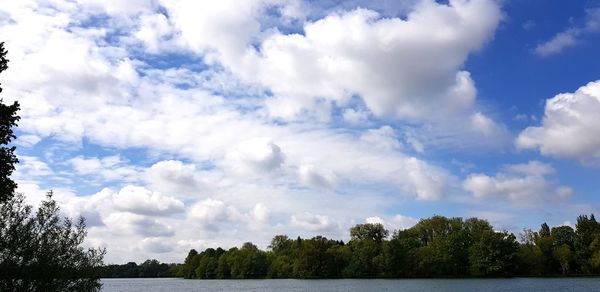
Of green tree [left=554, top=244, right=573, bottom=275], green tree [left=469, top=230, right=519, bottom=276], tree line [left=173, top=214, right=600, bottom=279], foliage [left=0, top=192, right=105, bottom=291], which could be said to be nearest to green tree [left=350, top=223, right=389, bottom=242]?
tree line [left=173, top=214, right=600, bottom=279]

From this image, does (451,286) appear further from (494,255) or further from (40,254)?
(40,254)

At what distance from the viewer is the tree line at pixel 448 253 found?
130m

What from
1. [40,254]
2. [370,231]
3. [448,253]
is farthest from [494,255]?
[40,254]

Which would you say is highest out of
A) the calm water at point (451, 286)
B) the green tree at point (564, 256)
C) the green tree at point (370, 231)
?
the green tree at point (370, 231)

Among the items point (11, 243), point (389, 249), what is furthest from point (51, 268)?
point (389, 249)

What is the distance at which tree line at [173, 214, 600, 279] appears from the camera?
130 metres

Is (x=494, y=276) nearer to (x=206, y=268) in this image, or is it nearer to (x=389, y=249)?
(x=389, y=249)

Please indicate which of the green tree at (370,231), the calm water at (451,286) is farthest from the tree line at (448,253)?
the calm water at (451,286)

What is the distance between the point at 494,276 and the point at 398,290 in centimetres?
5832

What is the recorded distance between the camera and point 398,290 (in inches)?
3233

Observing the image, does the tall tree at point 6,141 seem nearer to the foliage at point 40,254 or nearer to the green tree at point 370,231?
the foliage at point 40,254

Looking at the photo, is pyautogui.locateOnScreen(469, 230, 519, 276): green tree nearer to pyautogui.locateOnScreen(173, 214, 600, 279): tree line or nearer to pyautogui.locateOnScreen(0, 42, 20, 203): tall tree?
pyautogui.locateOnScreen(173, 214, 600, 279): tree line

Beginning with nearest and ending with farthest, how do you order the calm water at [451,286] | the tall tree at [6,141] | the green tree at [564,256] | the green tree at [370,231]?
1. the tall tree at [6,141]
2. the calm water at [451,286]
3. the green tree at [564,256]
4. the green tree at [370,231]

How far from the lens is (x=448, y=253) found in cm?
13625
